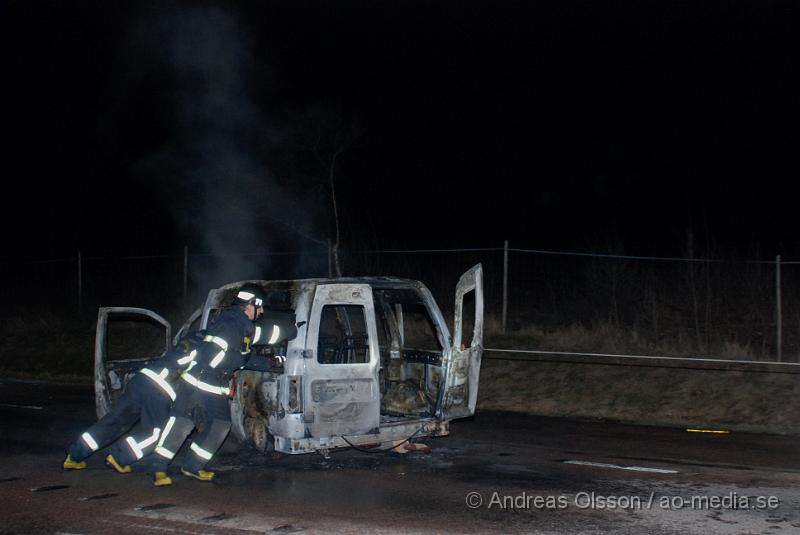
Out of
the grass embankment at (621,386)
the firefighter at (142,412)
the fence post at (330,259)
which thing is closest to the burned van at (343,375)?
the firefighter at (142,412)

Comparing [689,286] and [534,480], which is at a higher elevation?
[689,286]

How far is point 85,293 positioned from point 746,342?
16516 mm

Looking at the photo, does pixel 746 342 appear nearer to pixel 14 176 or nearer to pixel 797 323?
pixel 797 323

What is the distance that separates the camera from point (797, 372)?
13023 millimetres

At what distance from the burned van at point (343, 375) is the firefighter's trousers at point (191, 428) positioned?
52 centimetres

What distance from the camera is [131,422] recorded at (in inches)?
335

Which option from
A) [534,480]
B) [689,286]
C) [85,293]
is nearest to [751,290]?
[689,286]

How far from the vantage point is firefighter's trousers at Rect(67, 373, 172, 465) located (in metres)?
8.16

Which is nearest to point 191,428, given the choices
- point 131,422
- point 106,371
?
point 131,422

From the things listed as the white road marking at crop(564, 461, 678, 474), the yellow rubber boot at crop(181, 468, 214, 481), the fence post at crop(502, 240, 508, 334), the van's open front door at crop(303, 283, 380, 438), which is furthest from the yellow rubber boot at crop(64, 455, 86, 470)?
the fence post at crop(502, 240, 508, 334)

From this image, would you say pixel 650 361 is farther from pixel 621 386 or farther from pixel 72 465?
pixel 72 465

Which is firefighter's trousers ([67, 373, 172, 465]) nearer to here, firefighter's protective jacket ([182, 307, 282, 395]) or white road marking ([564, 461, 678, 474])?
firefighter's protective jacket ([182, 307, 282, 395])

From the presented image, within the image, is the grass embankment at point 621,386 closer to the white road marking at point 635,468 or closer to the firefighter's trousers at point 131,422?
the white road marking at point 635,468

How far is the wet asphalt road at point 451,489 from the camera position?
648cm
